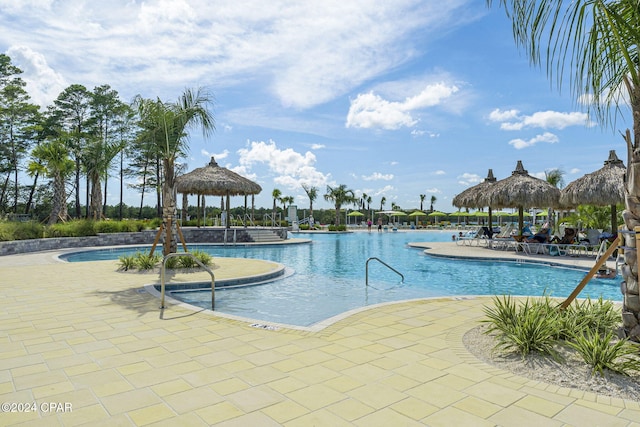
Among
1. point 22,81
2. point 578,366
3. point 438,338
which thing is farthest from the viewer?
point 22,81

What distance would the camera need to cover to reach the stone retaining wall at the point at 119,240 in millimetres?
13336

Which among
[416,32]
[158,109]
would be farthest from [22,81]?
[416,32]

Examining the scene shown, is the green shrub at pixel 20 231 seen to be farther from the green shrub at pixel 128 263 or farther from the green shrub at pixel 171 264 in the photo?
the green shrub at pixel 171 264

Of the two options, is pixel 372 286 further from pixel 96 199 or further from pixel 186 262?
pixel 96 199

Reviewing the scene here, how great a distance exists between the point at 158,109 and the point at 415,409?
8.61 metres

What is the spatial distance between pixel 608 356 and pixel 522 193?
1380 cm

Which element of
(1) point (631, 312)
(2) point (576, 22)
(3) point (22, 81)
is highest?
(3) point (22, 81)

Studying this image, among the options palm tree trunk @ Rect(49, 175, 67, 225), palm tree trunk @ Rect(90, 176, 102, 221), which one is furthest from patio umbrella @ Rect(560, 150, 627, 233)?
palm tree trunk @ Rect(90, 176, 102, 221)

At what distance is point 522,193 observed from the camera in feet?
50.8

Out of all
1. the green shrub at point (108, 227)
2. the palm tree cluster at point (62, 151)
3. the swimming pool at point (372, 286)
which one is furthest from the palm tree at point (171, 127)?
the green shrub at point (108, 227)

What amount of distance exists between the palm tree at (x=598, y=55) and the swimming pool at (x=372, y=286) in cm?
175

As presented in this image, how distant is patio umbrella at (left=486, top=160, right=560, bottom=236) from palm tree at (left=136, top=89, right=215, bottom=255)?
12137 mm

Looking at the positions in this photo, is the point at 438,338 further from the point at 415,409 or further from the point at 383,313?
the point at 415,409

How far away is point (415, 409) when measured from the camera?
102 inches
